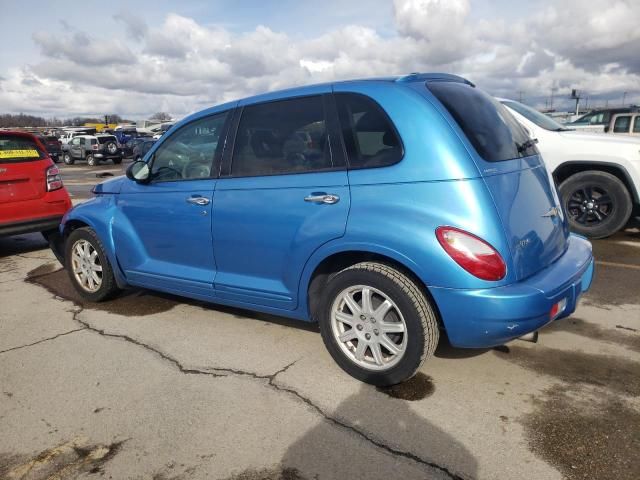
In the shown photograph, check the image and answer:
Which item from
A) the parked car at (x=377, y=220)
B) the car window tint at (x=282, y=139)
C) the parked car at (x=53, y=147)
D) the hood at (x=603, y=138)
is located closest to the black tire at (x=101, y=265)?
the parked car at (x=377, y=220)

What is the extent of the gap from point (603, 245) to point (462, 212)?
4614mm

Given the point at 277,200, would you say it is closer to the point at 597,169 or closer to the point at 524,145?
the point at 524,145

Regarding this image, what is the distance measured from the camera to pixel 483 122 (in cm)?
300

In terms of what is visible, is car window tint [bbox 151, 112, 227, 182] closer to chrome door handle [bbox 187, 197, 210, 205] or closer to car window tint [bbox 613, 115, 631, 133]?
chrome door handle [bbox 187, 197, 210, 205]

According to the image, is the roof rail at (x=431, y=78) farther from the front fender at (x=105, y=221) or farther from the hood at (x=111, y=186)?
the front fender at (x=105, y=221)

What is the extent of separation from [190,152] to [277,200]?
3.58 feet

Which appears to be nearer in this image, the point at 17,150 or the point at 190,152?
the point at 190,152

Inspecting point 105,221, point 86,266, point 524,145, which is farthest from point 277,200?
point 86,266

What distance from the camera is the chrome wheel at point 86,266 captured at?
4570 mm

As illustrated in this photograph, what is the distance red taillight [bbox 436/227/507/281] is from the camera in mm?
2547

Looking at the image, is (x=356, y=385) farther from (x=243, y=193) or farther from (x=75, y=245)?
(x=75, y=245)

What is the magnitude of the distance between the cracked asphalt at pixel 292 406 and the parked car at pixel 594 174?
2.53 metres

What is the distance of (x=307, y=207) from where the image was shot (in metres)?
3.04

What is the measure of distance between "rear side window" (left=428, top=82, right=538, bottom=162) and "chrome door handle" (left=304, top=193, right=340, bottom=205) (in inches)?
32.5
